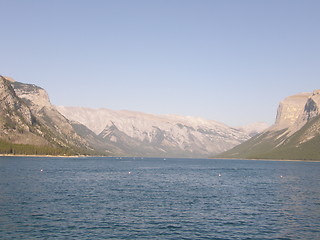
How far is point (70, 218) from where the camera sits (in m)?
72.9

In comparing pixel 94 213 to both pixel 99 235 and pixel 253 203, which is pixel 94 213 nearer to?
pixel 99 235

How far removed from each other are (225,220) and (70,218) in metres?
31.6

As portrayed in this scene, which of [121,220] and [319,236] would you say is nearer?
[319,236]

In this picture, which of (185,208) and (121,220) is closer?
(121,220)

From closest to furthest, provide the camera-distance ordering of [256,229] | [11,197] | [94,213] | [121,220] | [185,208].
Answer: [256,229] → [121,220] → [94,213] → [185,208] → [11,197]

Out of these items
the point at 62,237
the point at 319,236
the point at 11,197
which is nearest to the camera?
the point at 62,237

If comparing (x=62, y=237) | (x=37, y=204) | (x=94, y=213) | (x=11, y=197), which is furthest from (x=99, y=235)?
(x=11, y=197)

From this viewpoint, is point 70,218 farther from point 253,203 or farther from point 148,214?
point 253,203

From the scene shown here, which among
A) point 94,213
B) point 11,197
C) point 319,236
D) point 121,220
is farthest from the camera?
point 11,197

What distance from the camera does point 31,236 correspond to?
58.9m

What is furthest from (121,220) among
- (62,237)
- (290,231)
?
(290,231)

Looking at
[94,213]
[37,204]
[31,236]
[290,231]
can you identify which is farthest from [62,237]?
[290,231]

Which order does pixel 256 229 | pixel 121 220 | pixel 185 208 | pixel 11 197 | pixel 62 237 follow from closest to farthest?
1. pixel 62 237
2. pixel 256 229
3. pixel 121 220
4. pixel 185 208
5. pixel 11 197

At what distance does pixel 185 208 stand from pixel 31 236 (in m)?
39.8
